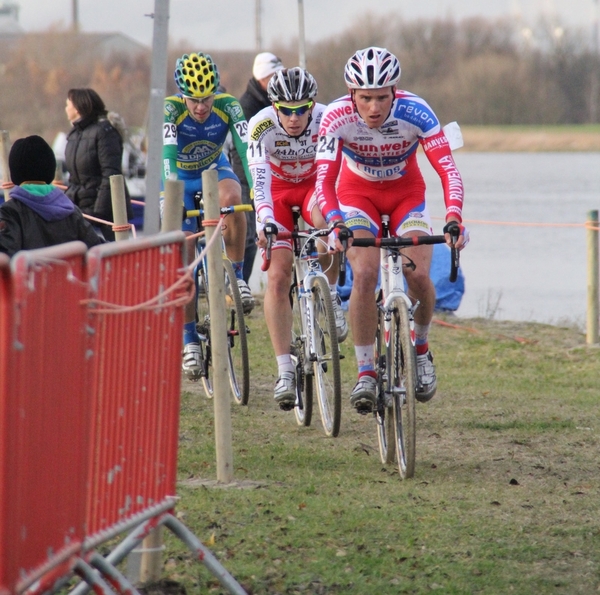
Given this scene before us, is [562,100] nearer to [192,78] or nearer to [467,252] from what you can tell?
[467,252]

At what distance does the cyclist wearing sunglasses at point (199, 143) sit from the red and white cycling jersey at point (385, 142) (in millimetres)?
1625

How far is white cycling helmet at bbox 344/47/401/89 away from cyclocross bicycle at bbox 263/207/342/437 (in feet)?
3.25

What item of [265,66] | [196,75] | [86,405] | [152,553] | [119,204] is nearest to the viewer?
[86,405]

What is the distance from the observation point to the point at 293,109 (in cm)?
712

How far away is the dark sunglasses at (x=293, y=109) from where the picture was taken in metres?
7.11

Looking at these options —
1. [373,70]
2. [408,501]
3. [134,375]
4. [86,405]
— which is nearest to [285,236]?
[373,70]

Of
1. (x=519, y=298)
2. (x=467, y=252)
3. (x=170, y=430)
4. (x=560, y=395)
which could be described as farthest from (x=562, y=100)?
(x=170, y=430)

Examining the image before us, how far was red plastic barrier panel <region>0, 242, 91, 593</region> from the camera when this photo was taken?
2650 millimetres

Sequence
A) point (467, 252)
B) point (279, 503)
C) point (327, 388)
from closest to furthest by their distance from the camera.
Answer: point (279, 503) < point (327, 388) < point (467, 252)

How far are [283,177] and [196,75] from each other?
3.41ft

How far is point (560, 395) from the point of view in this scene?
28.1 feet

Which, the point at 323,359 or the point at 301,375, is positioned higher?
the point at 323,359

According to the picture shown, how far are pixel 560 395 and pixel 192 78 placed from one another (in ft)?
12.2

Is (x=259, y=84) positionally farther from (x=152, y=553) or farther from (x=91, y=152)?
(x=152, y=553)
